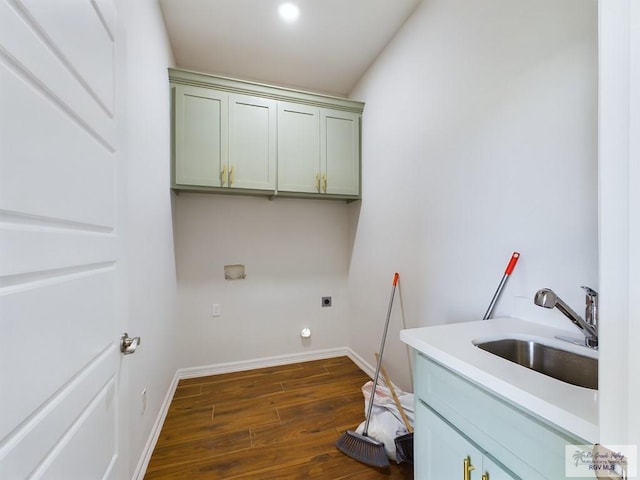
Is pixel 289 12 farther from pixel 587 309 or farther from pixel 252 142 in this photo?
pixel 587 309

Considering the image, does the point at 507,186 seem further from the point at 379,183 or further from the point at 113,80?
the point at 113,80

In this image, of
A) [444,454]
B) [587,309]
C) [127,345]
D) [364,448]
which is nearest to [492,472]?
[444,454]

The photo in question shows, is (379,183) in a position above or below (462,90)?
below

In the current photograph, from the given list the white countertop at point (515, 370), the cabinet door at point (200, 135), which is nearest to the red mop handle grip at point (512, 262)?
the white countertop at point (515, 370)

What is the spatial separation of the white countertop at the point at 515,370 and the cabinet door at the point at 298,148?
5.61 ft

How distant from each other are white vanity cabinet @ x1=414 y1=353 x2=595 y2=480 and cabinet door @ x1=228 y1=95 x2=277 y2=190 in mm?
1869

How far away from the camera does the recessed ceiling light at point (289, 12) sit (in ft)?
5.93

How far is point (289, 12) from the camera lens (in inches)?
73.2

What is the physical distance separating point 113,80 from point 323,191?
1773mm

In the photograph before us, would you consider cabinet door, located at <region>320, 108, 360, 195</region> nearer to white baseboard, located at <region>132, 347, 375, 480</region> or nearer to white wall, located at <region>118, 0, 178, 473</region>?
white wall, located at <region>118, 0, 178, 473</region>
